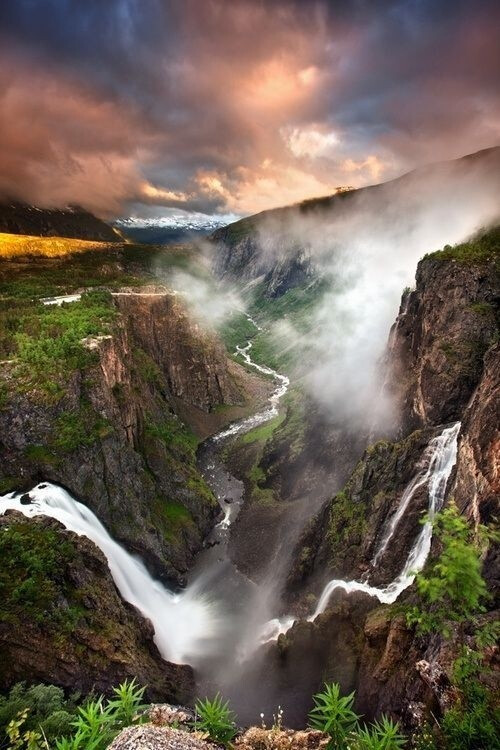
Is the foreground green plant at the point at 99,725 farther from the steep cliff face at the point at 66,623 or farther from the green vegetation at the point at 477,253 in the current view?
the green vegetation at the point at 477,253

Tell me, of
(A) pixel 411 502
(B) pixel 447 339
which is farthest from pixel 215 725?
(B) pixel 447 339

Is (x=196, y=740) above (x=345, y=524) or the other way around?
above

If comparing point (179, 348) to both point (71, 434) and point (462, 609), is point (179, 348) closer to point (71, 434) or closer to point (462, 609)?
point (71, 434)

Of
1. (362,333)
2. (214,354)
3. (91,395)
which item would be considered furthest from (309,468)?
(362,333)

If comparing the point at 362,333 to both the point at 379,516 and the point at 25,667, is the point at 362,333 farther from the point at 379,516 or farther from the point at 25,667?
the point at 25,667

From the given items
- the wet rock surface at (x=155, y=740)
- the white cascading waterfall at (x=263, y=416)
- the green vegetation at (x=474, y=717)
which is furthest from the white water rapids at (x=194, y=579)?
the white cascading waterfall at (x=263, y=416)
